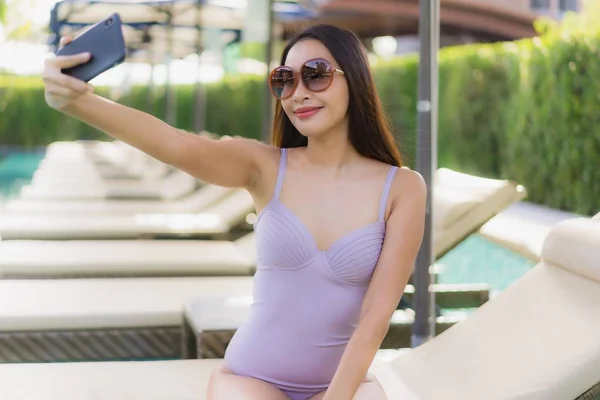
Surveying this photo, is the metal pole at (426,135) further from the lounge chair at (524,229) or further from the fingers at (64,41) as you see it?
the lounge chair at (524,229)

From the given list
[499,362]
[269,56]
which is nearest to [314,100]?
[499,362]

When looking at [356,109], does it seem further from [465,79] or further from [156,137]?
[465,79]

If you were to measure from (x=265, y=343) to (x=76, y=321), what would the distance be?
1.74 meters

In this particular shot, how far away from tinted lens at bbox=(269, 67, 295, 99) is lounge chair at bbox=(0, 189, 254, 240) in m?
4.01

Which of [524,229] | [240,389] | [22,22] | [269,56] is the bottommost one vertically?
[524,229]

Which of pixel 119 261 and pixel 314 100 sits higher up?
pixel 314 100

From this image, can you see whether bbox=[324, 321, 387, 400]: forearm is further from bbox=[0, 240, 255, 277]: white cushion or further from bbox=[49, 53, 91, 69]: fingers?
bbox=[0, 240, 255, 277]: white cushion

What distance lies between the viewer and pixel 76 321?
10.8 feet

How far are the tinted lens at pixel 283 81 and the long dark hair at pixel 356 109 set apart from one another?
0.30 feet

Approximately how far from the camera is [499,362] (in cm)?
225

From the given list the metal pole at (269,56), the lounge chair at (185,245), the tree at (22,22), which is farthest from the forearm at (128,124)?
the tree at (22,22)

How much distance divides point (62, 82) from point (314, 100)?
0.52 m

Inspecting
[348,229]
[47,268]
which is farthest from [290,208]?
[47,268]

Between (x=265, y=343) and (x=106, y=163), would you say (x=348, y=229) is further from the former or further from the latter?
(x=106, y=163)
